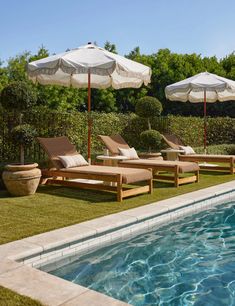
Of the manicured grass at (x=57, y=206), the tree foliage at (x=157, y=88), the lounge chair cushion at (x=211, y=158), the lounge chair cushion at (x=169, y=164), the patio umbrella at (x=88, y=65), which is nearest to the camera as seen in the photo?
the manicured grass at (x=57, y=206)

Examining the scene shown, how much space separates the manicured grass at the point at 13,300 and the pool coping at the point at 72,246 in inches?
3.1

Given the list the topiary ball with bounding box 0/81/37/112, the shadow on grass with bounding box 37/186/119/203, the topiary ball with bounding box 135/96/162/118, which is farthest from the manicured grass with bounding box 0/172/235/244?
the topiary ball with bounding box 135/96/162/118

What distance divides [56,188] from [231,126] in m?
14.5

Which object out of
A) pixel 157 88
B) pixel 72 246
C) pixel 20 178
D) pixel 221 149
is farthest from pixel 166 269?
pixel 157 88

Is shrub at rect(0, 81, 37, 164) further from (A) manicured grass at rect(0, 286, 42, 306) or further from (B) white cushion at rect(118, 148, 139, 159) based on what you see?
(A) manicured grass at rect(0, 286, 42, 306)

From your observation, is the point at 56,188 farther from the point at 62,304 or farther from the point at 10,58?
the point at 10,58

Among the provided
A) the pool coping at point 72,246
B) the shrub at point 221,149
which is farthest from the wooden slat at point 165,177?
the shrub at point 221,149

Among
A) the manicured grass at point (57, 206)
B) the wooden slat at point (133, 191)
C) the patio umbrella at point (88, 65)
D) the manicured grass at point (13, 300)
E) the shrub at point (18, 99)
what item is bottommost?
the manicured grass at point (13, 300)

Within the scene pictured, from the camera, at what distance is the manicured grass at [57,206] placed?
227 inches

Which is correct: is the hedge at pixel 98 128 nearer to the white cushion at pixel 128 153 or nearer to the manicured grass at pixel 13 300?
the white cushion at pixel 128 153

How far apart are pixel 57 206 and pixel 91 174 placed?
135 centimetres

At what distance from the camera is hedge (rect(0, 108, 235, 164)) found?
10.7 m

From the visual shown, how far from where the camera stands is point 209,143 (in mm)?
21062

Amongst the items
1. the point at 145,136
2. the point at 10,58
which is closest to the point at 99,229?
the point at 145,136
